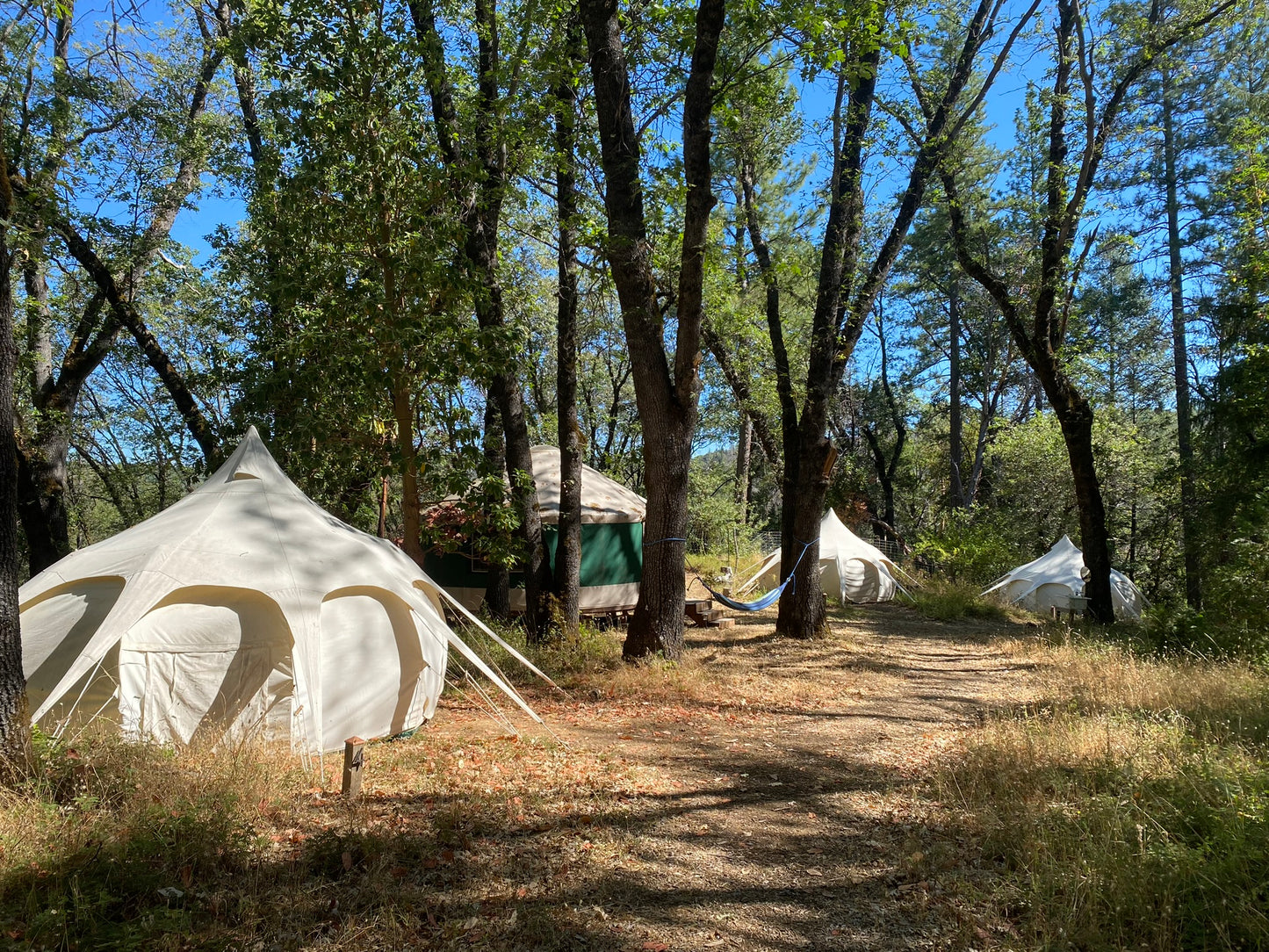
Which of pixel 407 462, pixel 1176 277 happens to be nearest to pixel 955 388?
pixel 1176 277

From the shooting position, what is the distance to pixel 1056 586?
15.8 metres

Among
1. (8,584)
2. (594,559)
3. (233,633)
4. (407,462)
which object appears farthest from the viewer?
(594,559)

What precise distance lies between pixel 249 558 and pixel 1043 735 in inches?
222

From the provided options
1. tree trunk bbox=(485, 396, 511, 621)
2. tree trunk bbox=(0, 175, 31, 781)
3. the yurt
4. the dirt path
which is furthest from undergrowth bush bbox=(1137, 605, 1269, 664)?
tree trunk bbox=(0, 175, 31, 781)

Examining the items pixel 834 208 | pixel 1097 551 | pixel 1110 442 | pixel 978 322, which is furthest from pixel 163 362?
pixel 978 322

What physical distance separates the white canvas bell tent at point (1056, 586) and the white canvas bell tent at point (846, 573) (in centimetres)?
222

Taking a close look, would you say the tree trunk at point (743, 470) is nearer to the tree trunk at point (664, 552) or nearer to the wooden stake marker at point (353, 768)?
the tree trunk at point (664, 552)

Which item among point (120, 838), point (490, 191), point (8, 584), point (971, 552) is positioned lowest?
point (120, 838)

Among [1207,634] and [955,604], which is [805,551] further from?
[955,604]

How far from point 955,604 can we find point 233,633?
46.5ft

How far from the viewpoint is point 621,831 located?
4289mm

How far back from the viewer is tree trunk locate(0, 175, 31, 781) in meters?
3.85

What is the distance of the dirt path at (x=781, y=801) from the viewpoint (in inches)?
133

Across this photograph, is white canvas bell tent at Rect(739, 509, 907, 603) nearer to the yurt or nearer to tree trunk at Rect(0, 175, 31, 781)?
the yurt
